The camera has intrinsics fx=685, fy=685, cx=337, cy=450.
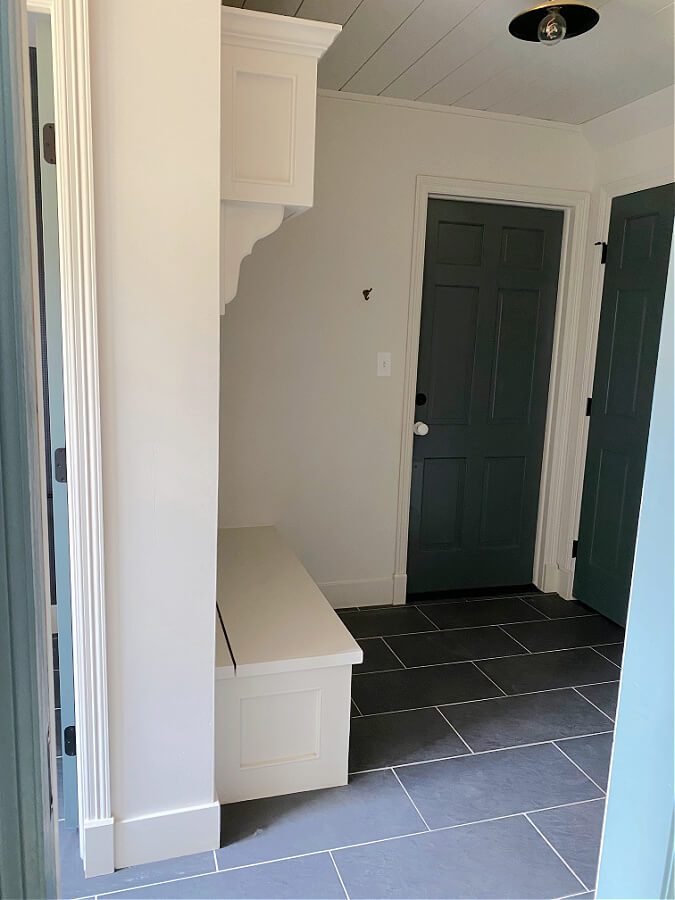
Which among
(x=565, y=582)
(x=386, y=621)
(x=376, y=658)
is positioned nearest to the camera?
(x=376, y=658)

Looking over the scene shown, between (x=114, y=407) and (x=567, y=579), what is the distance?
285 centimetres

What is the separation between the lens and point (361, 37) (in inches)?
97.8

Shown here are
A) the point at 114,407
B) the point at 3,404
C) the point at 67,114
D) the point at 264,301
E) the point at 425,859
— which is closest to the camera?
the point at 3,404

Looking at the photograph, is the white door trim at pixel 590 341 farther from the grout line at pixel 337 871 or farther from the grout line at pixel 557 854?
the grout line at pixel 337 871

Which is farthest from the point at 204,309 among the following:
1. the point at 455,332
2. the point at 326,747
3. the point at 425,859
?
the point at 455,332

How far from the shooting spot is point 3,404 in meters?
0.53

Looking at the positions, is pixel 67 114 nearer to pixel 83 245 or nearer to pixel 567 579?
pixel 83 245

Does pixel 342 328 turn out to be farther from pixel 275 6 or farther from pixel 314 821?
pixel 314 821

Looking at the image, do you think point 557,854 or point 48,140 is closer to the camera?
point 48,140

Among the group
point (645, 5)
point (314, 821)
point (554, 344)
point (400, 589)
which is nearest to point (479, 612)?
point (400, 589)

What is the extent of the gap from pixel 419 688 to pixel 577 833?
849mm

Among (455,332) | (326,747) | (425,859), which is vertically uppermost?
(455,332)

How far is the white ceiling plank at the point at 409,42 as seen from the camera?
223 cm

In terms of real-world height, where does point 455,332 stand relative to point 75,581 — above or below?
above
